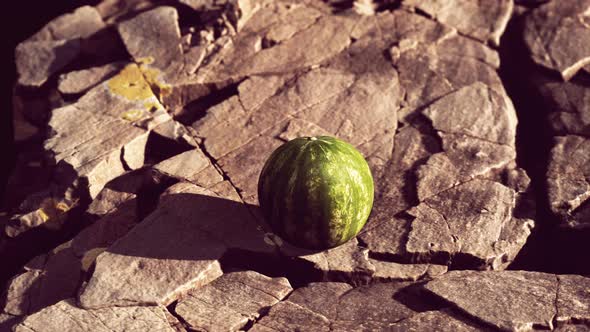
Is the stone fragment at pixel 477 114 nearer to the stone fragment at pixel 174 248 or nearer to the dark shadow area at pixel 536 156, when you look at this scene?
the dark shadow area at pixel 536 156

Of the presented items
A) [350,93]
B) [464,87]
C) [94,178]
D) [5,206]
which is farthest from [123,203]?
[464,87]

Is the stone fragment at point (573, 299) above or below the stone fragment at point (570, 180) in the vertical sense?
below

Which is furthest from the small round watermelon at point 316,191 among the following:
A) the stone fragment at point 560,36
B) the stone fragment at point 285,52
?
the stone fragment at point 560,36

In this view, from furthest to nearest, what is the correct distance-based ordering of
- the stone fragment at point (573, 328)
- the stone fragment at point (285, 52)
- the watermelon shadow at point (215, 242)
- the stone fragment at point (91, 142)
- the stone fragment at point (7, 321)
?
the stone fragment at point (285, 52)
the stone fragment at point (91, 142)
the watermelon shadow at point (215, 242)
the stone fragment at point (7, 321)
the stone fragment at point (573, 328)

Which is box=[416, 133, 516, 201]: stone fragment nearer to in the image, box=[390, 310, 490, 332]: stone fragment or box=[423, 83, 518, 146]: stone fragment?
box=[423, 83, 518, 146]: stone fragment

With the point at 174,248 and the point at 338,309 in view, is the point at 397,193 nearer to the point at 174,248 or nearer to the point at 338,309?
the point at 338,309

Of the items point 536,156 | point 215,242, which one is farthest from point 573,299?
point 215,242

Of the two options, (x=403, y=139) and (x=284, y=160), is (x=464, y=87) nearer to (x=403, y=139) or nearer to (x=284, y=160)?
(x=403, y=139)
